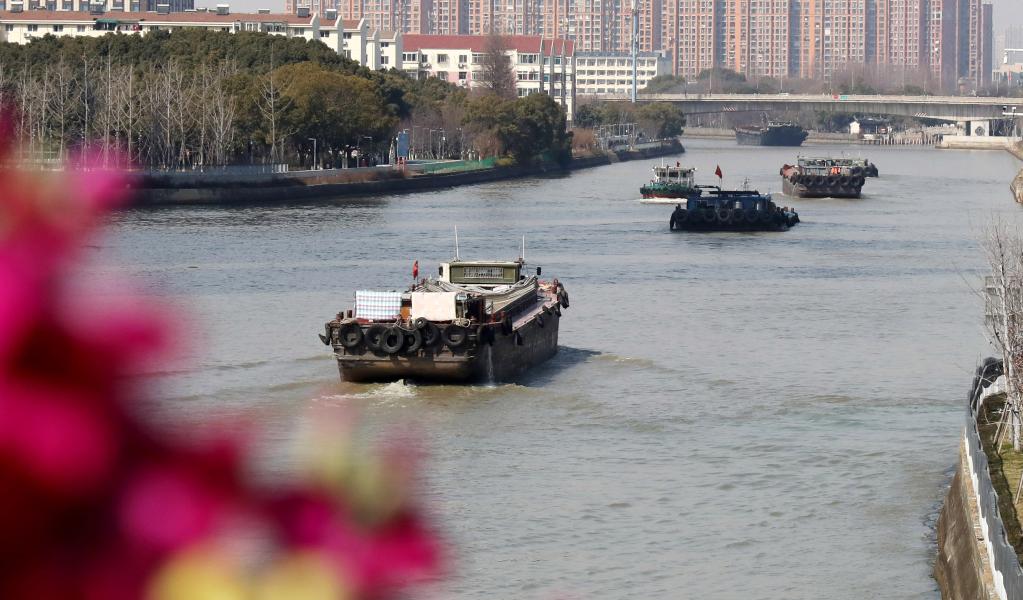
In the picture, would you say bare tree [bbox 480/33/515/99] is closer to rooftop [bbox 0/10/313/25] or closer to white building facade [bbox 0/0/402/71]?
white building facade [bbox 0/0/402/71]

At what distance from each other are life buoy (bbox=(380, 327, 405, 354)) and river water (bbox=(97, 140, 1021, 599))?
581 mm

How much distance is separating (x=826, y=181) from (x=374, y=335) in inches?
2120

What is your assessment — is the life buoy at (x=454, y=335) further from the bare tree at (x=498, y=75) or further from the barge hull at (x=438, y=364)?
the bare tree at (x=498, y=75)

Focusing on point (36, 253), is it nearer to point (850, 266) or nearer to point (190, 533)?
point (190, 533)

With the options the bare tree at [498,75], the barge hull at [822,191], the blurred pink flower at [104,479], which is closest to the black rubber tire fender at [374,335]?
the blurred pink flower at [104,479]

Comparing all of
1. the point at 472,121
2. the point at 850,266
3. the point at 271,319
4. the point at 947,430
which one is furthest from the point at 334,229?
the point at 472,121

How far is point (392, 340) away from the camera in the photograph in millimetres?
22641

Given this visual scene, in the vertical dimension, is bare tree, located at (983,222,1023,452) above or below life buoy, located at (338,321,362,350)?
above

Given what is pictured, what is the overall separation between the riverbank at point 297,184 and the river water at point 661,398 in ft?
43.2

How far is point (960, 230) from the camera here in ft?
180

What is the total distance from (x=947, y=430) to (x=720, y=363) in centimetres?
602

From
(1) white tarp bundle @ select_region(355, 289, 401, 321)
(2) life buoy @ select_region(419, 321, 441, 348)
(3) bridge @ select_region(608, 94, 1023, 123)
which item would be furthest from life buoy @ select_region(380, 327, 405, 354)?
(3) bridge @ select_region(608, 94, 1023, 123)

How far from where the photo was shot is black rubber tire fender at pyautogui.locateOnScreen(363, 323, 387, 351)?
2264 centimetres

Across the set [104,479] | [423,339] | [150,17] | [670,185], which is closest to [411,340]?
[423,339]
